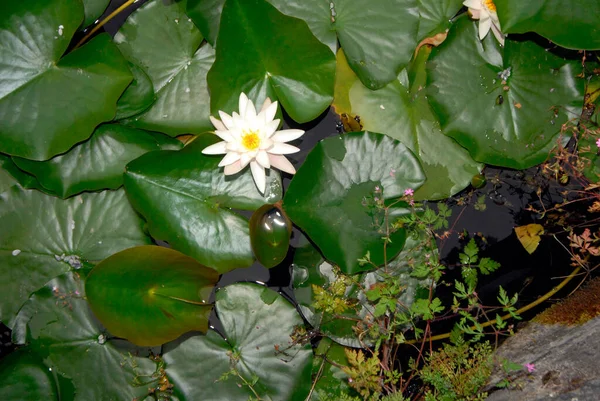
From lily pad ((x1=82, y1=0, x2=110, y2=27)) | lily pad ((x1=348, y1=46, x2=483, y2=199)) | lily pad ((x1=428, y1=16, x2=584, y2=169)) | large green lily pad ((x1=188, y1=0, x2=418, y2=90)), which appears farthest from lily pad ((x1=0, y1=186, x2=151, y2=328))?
lily pad ((x1=428, y1=16, x2=584, y2=169))

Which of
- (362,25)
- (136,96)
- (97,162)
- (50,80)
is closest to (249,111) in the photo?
(136,96)

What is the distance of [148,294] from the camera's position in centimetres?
225

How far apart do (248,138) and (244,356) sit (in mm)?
1122

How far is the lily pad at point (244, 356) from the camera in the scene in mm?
2512

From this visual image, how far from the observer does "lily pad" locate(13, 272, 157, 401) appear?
2.48 m

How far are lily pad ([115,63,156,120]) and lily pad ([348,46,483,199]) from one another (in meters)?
1.07

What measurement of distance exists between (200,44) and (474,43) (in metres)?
1.38

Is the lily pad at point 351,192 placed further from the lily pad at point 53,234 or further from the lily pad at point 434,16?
the lily pad at point 53,234

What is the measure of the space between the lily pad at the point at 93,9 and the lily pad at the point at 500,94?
171 centimetres

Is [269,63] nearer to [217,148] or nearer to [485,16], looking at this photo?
[217,148]

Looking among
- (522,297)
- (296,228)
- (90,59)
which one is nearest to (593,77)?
(522,297)

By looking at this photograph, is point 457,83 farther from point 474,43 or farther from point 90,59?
point 90,59

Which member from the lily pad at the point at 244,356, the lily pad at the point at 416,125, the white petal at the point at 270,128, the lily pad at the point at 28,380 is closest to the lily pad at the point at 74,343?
the lily pad at the point at 28,380

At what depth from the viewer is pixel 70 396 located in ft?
8.14
